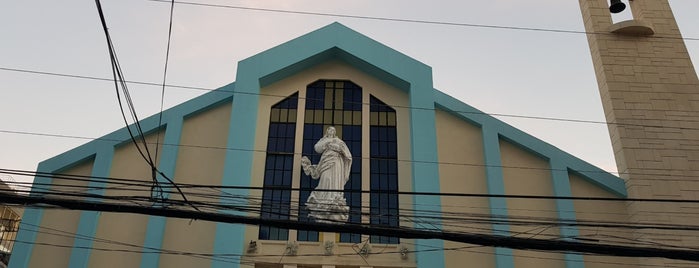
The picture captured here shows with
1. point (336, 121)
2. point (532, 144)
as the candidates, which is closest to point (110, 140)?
point (336, 121)

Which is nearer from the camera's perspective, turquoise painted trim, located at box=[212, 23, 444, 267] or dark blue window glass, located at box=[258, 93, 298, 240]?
dark blue window glass, located at box=[258, 93, 298, 240]

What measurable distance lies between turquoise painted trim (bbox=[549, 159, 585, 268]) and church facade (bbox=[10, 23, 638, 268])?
0.04m

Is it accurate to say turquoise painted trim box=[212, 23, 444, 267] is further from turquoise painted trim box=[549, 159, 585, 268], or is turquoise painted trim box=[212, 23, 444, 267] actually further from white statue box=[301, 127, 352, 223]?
turquoise painted trim box=[549, 159, 585, 268]

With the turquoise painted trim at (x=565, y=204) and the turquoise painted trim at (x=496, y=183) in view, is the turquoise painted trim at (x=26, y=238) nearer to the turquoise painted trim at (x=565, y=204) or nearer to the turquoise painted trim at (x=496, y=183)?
the turquoise painted trim at (x=496, y=183)

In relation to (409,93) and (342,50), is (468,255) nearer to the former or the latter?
(409,93)

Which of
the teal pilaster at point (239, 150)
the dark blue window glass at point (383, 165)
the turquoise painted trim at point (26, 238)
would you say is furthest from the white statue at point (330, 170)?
the turquoise painted trim at point (26, 238)

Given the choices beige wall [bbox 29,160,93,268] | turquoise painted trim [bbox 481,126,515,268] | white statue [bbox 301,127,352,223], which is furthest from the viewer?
beige wall [bbox 29,160,93,268]

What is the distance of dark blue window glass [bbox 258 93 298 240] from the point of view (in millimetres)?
16422

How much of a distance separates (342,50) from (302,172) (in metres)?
4.10

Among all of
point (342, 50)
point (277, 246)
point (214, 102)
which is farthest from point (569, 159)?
point (214, 102)

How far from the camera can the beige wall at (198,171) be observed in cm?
1594

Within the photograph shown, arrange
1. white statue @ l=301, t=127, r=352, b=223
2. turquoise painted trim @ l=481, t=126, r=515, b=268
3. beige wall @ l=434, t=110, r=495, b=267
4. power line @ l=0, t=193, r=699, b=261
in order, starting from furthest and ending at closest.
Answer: white statue @ l=301, t=127, r=352, b=223
beige wall @ l=434, t=110, r=495, b=267
turquoise painted trim @ l=481, t=126, r=515, b=268
power line @ l=0, t=193, r=699, b=261

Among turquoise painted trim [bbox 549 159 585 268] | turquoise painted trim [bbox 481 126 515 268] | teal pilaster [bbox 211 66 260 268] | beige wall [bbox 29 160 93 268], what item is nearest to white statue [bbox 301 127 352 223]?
teal pilaster [bbox 211 66 260 268]

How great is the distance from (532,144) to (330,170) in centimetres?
585
